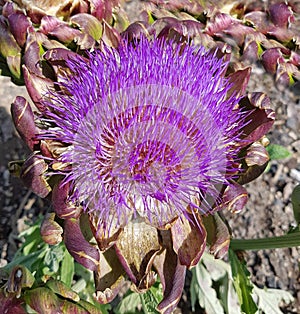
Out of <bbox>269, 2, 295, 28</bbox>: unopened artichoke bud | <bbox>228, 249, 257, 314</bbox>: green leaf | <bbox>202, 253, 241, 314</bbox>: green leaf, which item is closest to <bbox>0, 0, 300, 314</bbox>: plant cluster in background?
<bbox>228, 249, 257, 314</bbox>: green leaf

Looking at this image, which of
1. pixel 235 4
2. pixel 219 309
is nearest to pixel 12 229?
pixel 219 309

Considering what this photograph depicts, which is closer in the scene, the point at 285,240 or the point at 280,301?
the point at 285,240

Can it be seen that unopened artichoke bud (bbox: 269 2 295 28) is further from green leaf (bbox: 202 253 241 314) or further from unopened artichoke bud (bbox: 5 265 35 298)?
unopened artichoke bud (bbox: 5 265 35 298)

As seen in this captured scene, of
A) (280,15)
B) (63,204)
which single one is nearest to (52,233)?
(63,204)

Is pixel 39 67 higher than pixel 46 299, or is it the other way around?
pixel 39 67

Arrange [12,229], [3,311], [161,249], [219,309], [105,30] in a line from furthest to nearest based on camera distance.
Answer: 1. [12,229]
2. [219,309]
3. [105,30]
4. [161,249]
5. [3,311]

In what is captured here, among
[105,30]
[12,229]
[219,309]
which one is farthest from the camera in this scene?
[12,229]

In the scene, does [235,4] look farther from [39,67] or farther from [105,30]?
[39,67]

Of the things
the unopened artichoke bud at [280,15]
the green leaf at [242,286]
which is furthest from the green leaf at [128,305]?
the unopened artichoke bud at [280,15]
